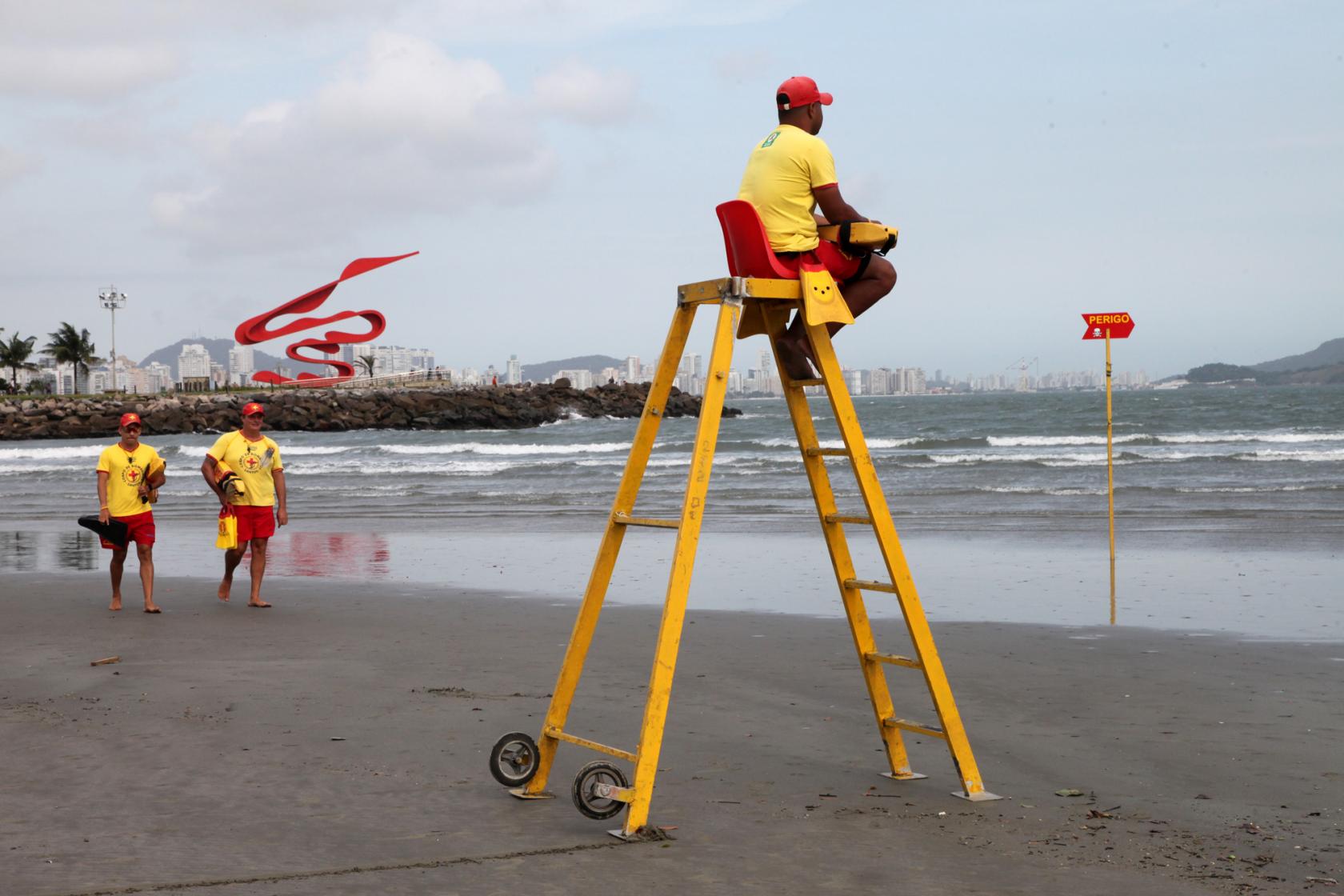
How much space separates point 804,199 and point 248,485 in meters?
7.22

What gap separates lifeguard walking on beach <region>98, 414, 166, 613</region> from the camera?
1002 centimetres

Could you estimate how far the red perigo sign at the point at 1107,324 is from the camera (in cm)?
996

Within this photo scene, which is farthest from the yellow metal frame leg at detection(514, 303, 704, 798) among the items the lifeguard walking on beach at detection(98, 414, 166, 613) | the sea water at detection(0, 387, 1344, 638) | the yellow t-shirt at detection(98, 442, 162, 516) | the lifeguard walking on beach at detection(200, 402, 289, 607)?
the yellow t-shirt at detection(98, 442, 162, 516)

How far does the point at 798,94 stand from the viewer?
4520 mm

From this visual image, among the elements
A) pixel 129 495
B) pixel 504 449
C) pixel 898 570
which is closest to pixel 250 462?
pixel 129 495

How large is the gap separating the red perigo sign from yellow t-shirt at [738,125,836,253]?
6163mm

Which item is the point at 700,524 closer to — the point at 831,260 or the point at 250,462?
the point at 831,260

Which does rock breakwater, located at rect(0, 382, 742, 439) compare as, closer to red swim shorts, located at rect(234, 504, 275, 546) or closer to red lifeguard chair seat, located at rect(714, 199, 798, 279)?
red swim shorts, located at rect(234, 504, 275, 546)

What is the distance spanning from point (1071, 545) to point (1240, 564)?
88.3 inches

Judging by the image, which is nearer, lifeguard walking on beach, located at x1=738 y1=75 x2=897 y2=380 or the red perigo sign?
lifeguard walking on beach, located at x1=738 y1=75 x2=897 y2=380

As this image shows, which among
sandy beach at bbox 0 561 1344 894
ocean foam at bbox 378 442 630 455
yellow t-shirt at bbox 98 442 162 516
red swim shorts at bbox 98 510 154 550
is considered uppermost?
yellow t-shirt at bbox 98 442 162 516

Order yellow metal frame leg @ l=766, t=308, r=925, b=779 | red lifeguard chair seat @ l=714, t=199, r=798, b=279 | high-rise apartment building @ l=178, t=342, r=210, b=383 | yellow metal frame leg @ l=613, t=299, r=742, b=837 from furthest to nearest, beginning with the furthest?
high-rise apartment building @ l=178, t=342, r=210, b=383 < yellow metal frame leg @ l=766, t=308, r=925, b=779 < red lifeguard chair seat @ l=714, t=199, r=798, b=279 < yellow metal frame leg @ l=613, t=299, r=742, b=837

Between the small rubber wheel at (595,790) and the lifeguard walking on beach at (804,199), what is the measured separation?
158 cm

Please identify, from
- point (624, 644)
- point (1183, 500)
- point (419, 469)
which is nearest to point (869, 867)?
point (624, 644)
